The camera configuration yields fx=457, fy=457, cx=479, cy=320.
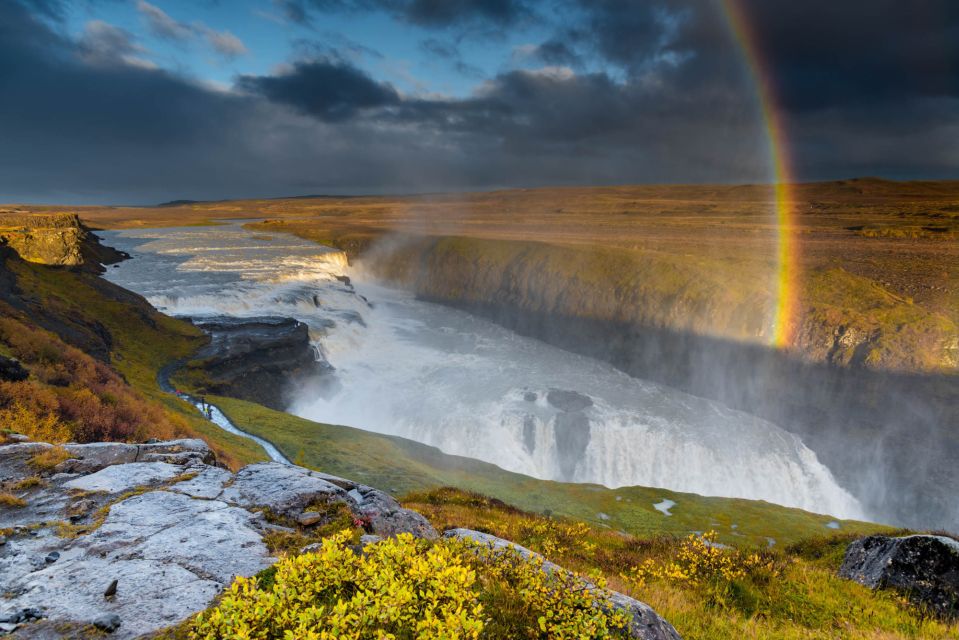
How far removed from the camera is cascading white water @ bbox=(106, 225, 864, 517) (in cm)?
Answer: 4597

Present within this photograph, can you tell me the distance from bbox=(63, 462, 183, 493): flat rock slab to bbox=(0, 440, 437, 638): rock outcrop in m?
0.04

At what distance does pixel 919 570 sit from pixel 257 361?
54.2 metres

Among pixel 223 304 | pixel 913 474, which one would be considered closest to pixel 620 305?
pixel 913 474

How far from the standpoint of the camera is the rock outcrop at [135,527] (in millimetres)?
5352

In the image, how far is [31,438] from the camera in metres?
12.7

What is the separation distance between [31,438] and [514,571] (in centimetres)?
1467

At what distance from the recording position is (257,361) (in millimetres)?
51500

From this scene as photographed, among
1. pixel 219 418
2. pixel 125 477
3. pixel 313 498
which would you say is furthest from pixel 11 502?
pixel 219 418

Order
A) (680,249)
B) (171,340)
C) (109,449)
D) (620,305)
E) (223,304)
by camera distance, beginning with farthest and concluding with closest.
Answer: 1. (680,249)
2. (620,305)
3. (223,304)
4. (171,340)
5. (109,449)

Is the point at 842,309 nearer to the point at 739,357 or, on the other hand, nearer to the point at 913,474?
the point at 739,357

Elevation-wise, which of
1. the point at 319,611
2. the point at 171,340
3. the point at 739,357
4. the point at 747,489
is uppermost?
the point at 319,611

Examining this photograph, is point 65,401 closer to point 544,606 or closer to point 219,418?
point 544,606

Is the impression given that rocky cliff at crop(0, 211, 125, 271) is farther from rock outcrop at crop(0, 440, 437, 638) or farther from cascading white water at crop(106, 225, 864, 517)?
rock outcrop at crop(0, 440, 437, 638)

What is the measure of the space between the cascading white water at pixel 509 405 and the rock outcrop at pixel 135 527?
38259mm
